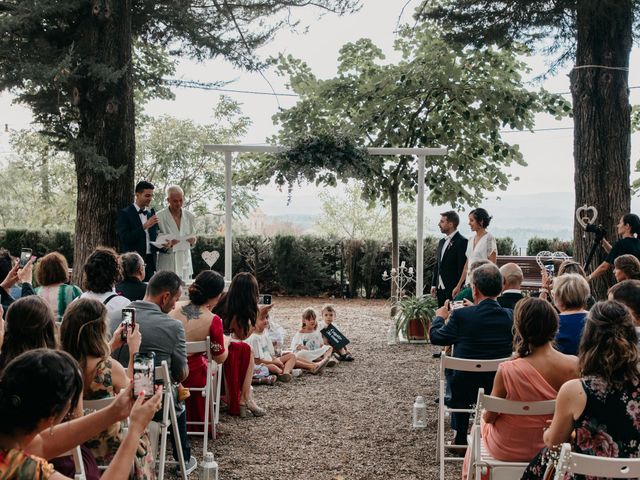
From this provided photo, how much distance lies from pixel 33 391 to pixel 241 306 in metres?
4.26

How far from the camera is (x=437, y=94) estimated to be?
1367cm

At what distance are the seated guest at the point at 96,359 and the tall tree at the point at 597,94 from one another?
623cm

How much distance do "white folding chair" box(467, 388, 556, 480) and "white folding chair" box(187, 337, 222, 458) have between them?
1.80 m

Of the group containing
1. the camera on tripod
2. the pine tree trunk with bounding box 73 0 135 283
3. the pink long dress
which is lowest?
the pink long dress

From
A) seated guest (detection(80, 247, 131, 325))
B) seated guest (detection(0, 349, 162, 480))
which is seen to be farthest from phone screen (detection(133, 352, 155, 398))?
seated guest (detection(80, 247, 131, 325))

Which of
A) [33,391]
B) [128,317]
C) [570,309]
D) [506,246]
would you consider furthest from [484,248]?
[506,246]

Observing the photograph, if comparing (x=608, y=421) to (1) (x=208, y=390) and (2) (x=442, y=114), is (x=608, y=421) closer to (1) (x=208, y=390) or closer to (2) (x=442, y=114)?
(1) (x=208, y=390)

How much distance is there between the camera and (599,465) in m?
2.65

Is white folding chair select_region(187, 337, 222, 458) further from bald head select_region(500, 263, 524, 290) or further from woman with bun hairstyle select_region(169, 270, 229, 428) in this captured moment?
bald head select_region(500, 263, 524, 290)

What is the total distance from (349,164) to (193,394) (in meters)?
4.87

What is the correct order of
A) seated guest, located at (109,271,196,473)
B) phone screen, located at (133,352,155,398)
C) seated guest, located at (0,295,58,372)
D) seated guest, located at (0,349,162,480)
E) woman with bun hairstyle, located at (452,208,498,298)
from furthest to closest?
1. woman with bun hairstyle, located at (452,208,498,298)
2. seated guest, located at (109,271,196,473)
3. seated guest, located at (0,295,58,372)
4. phone screen, located at (133,352,155,398)
5. seated guest, located at (0,349,162,480)

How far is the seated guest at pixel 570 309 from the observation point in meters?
4.63

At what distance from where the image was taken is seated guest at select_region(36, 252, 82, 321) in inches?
215

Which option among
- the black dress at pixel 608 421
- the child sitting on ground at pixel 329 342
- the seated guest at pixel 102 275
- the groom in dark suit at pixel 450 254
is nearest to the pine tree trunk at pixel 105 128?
the child sitting on ground at pixel 329 342
